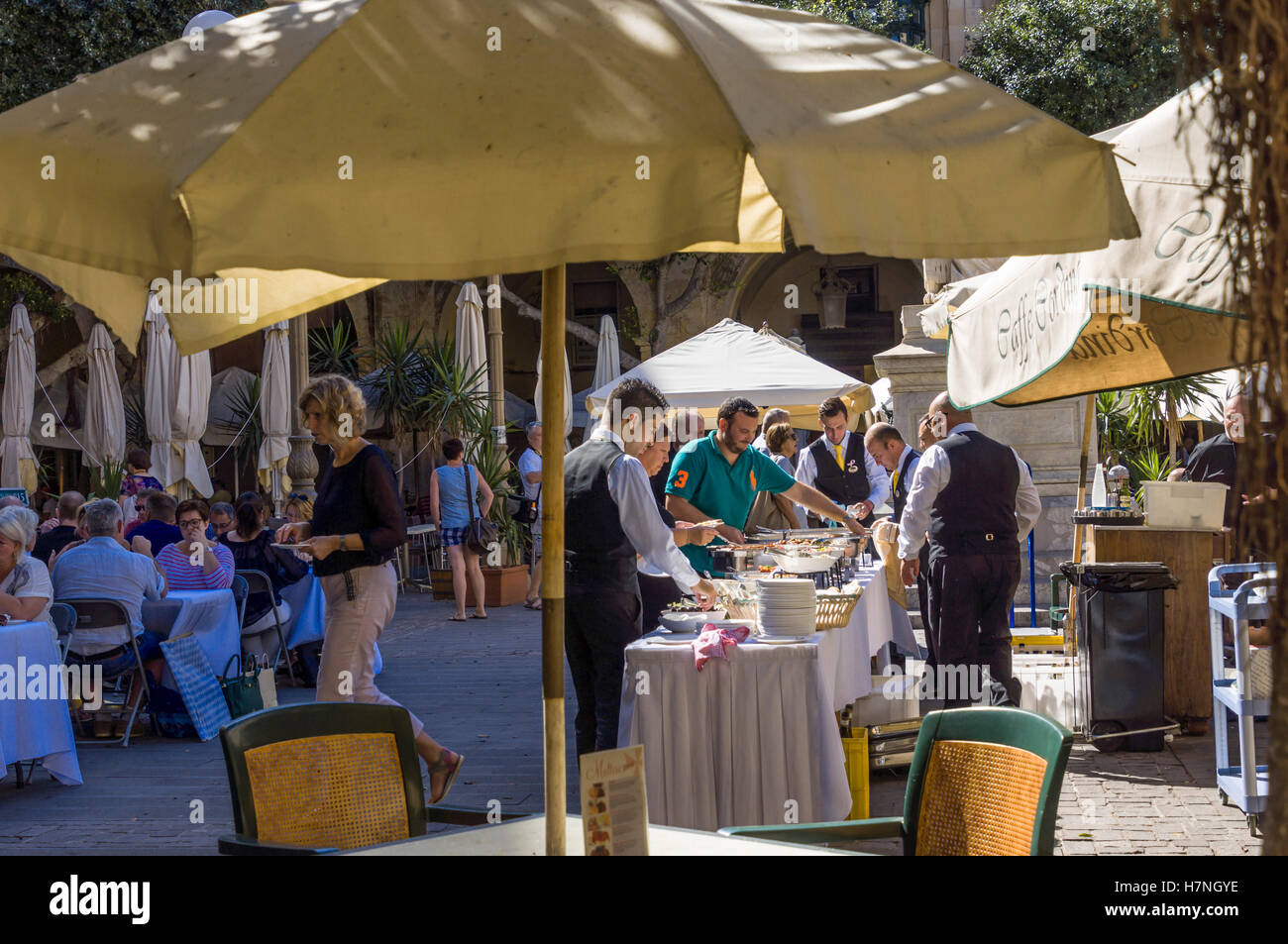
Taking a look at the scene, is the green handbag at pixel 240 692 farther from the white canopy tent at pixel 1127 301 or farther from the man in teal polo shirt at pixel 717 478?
the white canopy tent at pixel 1127 301

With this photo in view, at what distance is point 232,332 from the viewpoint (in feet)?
10.6

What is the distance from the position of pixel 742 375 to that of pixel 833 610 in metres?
7.72

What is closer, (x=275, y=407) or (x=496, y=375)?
(x=275, y=407)

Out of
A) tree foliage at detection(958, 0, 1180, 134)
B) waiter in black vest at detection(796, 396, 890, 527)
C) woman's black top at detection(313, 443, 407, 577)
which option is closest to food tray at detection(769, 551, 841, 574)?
woman's black top at detection(313, 443, 407, 577)

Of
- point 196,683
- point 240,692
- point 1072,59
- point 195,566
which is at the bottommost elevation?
point 240,692

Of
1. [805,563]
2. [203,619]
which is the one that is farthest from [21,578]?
[805,563]

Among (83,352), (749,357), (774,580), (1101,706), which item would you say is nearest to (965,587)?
(1101,706)

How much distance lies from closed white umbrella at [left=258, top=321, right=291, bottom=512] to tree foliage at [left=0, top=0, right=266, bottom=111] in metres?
6.42

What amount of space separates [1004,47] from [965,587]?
1959 cm

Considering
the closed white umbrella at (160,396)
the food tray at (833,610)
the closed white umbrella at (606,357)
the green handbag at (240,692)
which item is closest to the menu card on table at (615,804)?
the food tray at (833,610)

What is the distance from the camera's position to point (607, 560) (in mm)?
5590

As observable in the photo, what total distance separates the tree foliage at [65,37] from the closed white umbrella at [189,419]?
576cm

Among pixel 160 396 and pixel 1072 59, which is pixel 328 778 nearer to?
pixel 160 396
